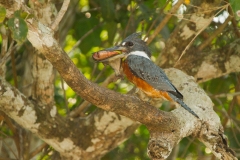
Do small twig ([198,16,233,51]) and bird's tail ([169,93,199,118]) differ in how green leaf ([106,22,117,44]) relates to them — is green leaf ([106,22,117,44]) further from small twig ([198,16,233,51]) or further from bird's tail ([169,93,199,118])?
bird's tail ([169,93,199,118])

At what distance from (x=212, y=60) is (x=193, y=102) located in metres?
1.03

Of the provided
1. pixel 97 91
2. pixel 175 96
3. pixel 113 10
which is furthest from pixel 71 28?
pixel 97 91

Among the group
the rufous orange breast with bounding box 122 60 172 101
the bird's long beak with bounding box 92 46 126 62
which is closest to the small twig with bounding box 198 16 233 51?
the bird's long beak with bounding box 92 46 126 62

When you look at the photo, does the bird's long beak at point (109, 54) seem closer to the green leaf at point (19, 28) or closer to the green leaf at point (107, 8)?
the green leaf at point (107, 8)

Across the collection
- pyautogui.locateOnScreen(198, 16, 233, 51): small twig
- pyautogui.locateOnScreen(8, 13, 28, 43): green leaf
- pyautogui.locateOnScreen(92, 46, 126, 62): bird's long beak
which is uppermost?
pyautogui.locateOnScreen(8, 13, 28, 43): green leaf

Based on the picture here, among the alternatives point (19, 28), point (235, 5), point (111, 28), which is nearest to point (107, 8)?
point (111, 28)

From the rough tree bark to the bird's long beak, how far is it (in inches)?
18.6

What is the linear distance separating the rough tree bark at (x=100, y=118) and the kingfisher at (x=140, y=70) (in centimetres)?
21

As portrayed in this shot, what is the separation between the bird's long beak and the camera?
15.1ft

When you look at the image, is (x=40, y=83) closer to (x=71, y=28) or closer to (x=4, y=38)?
(x=4, y=38)

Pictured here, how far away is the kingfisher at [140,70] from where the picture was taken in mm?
4590

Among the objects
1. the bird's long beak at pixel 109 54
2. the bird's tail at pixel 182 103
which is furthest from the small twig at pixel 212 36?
the bird's tail at pixel 182 103

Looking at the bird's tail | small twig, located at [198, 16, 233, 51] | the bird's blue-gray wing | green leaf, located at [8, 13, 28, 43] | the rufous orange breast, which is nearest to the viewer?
green leaf, located at [8, 13, 28, 43]

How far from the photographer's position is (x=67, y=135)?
5168mm
